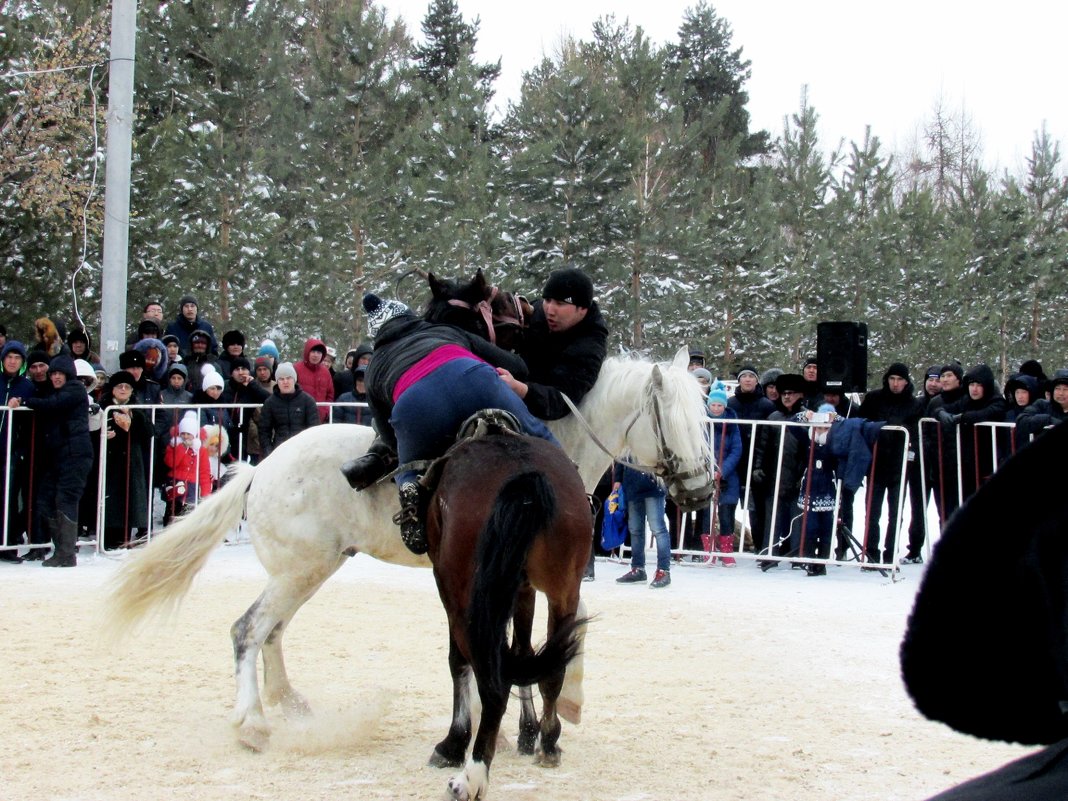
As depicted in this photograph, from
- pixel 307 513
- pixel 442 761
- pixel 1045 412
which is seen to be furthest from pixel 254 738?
pixel 1045 412

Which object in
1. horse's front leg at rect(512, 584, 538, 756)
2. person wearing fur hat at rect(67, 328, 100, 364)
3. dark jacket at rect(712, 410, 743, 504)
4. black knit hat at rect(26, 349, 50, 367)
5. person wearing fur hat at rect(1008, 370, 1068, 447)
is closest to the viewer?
horse's front leg at rect(512, 584, 538, 756)

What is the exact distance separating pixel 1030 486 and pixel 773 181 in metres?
26.0

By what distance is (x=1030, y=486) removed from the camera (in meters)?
1.26

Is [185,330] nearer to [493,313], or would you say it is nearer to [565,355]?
[565,355]

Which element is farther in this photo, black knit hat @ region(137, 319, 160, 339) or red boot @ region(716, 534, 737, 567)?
black knit hat @ region(137, 319, 160, 339)

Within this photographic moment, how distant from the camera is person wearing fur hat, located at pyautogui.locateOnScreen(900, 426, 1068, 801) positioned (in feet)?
4.11

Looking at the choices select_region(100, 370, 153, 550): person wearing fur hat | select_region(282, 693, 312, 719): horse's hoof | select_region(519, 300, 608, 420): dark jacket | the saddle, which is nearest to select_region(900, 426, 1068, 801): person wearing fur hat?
the saddle

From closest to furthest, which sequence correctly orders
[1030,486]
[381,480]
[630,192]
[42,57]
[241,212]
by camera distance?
[1030,486], [381,480], [42,57], [241,212], [630,192]

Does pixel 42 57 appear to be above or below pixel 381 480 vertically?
above

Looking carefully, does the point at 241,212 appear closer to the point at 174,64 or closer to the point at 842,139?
the point at 174,64

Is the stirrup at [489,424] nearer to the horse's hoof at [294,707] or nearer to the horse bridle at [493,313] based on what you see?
the horse bridle at [493,313]

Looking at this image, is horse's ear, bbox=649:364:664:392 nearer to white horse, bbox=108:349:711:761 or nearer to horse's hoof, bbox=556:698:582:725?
white horse, bbox=108:349:711:761

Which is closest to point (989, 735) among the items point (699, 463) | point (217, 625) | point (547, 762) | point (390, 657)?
point (547, 762)

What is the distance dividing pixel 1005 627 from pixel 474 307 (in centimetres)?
411
